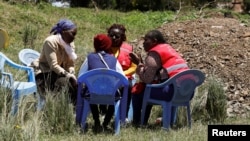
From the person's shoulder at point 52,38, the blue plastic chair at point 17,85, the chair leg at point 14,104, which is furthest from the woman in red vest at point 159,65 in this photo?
the chair leg at point 14,104

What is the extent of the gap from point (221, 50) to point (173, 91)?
470cm

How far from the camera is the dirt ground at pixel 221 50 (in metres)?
9.57

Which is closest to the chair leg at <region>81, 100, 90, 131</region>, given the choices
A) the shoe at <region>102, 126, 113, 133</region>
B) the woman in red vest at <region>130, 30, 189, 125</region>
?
the shoe at <region>102, 126, 113, 133</region>

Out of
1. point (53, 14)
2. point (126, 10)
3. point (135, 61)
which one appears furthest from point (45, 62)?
point (126, 10)

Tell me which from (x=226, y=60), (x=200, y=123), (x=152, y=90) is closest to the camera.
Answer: (x=152, y=90)

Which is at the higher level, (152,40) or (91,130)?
(152,40)

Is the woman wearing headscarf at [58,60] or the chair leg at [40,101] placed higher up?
the woman wearing headscarf at [58,60]

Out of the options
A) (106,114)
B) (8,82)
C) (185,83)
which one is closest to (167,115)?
(185,83)

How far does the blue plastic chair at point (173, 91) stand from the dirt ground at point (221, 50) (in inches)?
77.2

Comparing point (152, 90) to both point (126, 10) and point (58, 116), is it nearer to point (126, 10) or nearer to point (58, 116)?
point (58, 116)

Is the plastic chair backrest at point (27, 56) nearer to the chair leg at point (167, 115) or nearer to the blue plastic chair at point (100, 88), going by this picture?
the blue plastic chair at point (100, 88)

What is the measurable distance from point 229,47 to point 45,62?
510 centimetres

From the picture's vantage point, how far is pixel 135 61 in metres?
7.06

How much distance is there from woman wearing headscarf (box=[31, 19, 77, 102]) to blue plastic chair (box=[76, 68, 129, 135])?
0.52m
